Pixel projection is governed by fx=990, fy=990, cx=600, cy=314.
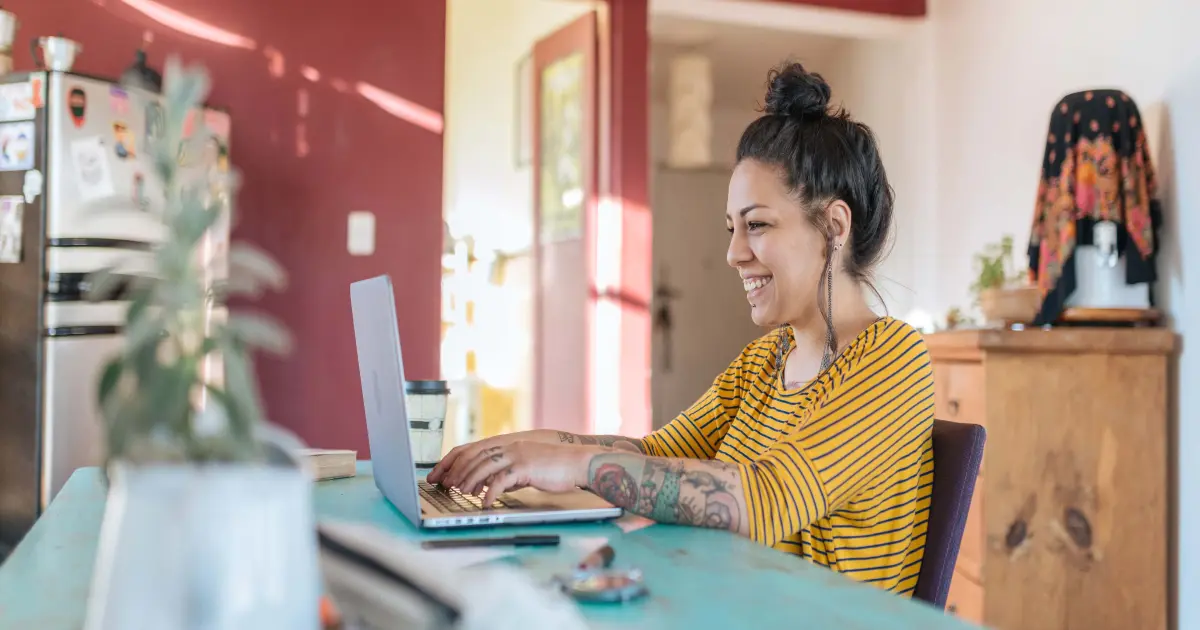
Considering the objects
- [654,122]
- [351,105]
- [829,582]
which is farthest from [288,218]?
[654,122]

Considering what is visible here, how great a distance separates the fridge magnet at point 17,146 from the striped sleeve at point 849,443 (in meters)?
2.49

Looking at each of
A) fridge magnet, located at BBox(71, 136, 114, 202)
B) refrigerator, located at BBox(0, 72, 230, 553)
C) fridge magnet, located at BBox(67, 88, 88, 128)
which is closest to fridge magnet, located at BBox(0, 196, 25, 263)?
refrigerator, located at BBox(0, 72, 230, 553)

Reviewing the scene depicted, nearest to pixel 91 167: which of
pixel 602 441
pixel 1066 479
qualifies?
pixel 602 441

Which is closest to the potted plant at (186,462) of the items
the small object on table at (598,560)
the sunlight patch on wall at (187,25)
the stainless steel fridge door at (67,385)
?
the small object on table at (598,560)

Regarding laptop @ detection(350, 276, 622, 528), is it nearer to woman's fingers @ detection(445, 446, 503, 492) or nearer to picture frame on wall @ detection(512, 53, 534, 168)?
woman's fingers @ detection(445, 446, 503, 492)

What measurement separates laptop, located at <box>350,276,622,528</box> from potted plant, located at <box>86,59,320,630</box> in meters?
0.42

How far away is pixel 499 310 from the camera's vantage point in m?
5.91

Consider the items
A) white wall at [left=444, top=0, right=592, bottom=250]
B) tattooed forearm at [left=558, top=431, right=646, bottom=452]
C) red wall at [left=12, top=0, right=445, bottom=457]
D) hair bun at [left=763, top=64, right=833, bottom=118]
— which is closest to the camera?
hair bun at [left=763, top=64, right=833, bottom=118]

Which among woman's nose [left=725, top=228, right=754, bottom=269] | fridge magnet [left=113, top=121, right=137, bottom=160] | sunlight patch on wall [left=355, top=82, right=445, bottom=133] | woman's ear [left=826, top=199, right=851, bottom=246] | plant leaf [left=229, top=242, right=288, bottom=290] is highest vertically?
sunlight patch on wall [left=355, top=82, right=445, bottom=133]

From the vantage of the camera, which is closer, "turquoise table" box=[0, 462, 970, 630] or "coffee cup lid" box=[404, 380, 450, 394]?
"turquoise table" box=[0, 462, 970, 630]

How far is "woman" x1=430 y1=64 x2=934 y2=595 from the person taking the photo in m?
1.17

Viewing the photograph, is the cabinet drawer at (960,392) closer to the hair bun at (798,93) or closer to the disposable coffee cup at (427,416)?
the hair bun at (798,93)

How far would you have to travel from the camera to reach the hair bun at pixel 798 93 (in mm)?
1465

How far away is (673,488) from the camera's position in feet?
3.80
